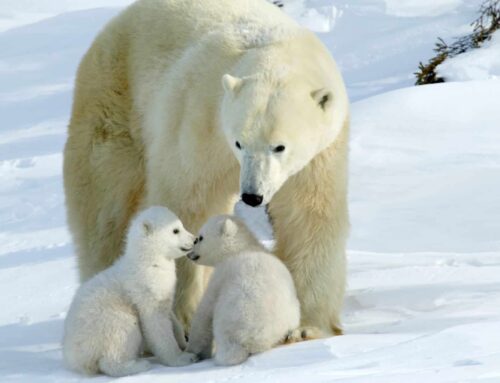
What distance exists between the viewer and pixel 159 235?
4652 millimetres

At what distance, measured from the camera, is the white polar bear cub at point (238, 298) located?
4.46 metres

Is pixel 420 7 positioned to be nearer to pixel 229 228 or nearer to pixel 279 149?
pixel 229 228

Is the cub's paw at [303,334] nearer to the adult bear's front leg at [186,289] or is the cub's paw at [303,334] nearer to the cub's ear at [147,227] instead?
the adult bear's front leg at [186,289]

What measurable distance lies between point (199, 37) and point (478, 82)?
506cm

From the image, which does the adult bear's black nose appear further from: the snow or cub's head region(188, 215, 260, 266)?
the snow

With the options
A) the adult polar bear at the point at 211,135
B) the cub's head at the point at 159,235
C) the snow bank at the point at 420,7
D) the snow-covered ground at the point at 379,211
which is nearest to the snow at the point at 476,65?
the snow-covered ground at the point at 379,211

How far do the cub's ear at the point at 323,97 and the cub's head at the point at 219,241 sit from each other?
67 cm

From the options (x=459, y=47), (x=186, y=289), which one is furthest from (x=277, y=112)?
(x=459, y=47)

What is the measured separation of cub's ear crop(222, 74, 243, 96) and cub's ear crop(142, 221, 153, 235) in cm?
66

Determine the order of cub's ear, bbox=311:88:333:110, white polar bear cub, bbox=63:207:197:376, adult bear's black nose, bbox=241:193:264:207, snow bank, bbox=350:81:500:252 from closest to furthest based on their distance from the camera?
adult bear's black nose, bbox=241:193:264:207 < white polar bear cub, bbox=63:207:197:376 < cub's ear, bbox=311:88:333:110 < snow bank, bbox=350:81:500:252

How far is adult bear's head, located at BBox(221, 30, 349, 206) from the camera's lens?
446 centimetres

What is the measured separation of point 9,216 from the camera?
959 centimetres

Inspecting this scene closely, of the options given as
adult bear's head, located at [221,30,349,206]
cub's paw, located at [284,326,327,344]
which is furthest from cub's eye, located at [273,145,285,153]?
cub's paw, located at [284,326,327,344]

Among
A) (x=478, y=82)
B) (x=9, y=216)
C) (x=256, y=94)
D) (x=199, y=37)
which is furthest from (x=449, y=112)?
(x=256, y=94)
